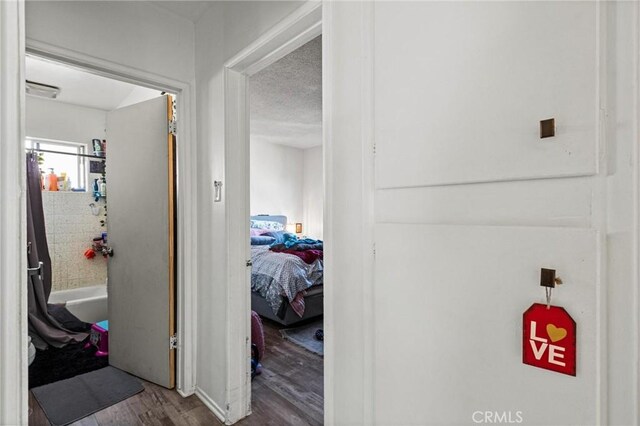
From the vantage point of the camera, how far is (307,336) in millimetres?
3143

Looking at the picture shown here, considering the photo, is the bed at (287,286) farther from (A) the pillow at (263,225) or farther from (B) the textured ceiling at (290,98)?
(B) the textured ceiling at (290,98)

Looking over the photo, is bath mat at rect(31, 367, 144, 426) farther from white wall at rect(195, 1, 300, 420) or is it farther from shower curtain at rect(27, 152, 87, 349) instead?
shower curtain at rect(27, 152, 87, 349)

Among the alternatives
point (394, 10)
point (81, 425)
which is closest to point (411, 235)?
point (394, 10)

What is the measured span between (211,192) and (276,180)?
4.51 metres

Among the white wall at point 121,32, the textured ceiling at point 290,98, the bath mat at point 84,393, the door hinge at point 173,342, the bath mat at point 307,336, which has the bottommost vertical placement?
the bath mat at point 307,336

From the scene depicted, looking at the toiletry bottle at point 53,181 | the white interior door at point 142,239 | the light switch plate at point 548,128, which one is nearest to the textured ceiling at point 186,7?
the white interior door at point 142,239

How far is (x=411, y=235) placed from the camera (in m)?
0.99

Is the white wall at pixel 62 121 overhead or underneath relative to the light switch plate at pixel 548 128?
overhead

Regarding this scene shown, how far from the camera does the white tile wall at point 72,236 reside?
374 cm

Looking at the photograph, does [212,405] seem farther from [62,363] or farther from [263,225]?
[263,225]

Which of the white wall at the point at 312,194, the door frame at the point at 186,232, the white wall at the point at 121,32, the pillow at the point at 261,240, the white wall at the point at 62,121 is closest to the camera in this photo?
the white wall at the point at 121,32

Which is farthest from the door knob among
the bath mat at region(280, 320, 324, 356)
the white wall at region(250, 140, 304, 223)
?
the white wall at region(250, 140, 304, 223)

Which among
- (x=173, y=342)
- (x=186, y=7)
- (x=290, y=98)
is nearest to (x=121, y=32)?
(x=186, y=7)

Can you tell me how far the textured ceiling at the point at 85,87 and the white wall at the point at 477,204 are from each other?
2.73 meters
